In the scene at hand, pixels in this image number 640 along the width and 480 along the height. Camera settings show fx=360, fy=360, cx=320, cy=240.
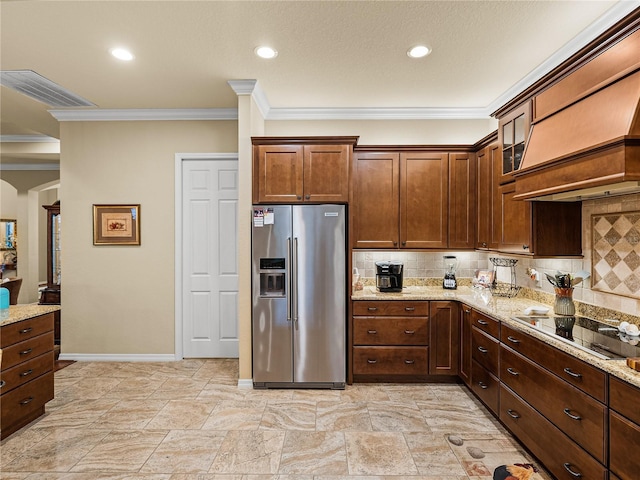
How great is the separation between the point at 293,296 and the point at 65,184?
3.08 meters

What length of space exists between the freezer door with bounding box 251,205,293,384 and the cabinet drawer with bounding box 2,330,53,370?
1640mm

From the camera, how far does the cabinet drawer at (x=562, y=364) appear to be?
1.70m

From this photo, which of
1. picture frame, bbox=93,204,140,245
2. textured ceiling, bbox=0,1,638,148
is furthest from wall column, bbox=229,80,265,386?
picture frame, bbox=93,204,140,245

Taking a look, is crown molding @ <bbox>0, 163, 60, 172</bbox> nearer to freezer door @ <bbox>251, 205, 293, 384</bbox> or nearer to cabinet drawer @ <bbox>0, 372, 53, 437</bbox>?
cabinet drawer @ <bbox>0, 372, 53, 437</bbox>

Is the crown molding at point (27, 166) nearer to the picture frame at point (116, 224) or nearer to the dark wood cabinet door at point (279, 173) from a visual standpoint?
the picture frame at point (116, 224)

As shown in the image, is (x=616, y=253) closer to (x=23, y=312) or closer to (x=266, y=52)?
(x=266, y=52)

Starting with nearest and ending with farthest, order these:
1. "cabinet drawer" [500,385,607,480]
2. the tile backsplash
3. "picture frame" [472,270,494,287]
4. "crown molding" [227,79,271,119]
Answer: "cabinet drawer" [500,385,607,480] < the tile backsplash < "crown molding" [227,79,271,119] < "picture frame" [472,270,494,287]

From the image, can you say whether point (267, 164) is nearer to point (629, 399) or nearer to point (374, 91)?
point (374, 91)

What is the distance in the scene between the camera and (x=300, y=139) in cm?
338

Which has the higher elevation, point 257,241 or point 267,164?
point 267,164

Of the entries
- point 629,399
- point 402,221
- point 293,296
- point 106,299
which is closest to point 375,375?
point 293,296

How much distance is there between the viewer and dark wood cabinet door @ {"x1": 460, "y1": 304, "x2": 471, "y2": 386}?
3.23 metres

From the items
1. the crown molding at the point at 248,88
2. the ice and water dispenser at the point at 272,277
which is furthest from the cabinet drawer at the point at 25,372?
the crown molding at the point at 248,88

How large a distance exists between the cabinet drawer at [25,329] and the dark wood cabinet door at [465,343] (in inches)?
139
